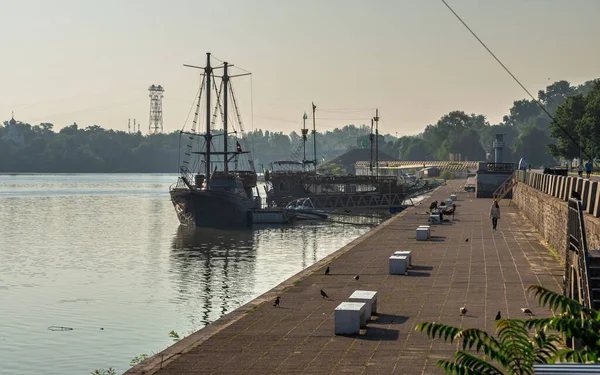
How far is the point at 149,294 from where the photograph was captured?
1618 inches

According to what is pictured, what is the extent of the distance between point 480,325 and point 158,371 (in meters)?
8.14

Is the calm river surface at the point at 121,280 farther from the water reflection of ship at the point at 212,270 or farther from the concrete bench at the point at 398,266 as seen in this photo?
the concrete bench at the point at 398,266

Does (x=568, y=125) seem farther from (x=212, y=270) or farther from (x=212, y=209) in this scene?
(x=212, y=270)

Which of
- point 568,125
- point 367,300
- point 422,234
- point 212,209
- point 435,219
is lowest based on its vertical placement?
point 212,209

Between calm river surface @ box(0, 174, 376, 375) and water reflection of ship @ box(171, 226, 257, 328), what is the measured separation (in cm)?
6

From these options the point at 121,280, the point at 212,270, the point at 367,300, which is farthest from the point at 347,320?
the point at 212,270

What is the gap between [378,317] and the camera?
23.1 meters

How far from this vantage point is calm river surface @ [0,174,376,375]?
94.0 ft

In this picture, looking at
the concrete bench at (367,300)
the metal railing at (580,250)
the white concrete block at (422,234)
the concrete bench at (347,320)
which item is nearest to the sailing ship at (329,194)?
the white concrete block at (422,234)

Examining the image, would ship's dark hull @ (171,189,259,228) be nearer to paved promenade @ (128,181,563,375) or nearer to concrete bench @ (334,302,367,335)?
paved promenade @ (128,181,563,375)

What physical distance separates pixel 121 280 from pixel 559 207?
22.4m

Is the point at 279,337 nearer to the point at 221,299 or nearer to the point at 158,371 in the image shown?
the point at 158,371

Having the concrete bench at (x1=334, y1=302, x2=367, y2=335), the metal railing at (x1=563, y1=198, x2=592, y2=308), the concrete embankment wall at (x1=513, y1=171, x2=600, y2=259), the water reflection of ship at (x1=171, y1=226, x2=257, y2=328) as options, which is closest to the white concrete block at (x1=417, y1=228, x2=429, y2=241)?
the concrete embankment wall at (x1=513, y1=171, x2=600, y2=259)

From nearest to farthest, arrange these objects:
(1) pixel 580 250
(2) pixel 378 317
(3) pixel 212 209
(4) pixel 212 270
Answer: (1) pixel 580 250, (2) pixel 378 317, (4) pixel 212 270, (3) pixel 212 209
